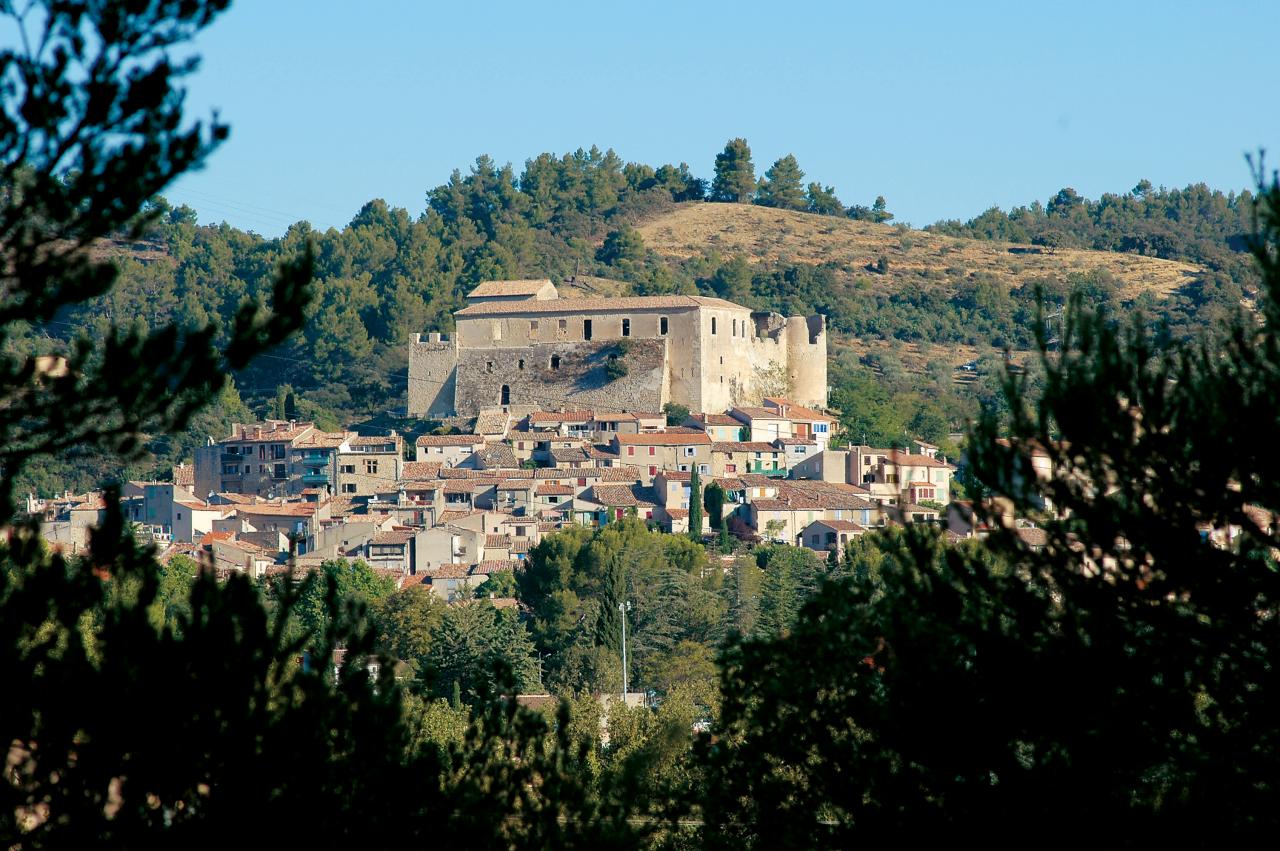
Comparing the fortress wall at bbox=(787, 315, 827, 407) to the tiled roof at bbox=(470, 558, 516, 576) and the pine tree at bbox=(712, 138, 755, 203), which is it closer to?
the tiled roof at bbox=(470, 558, 516, 576)

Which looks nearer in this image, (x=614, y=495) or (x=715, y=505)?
(x=715, y=505)

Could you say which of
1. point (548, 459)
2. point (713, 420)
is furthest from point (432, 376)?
point (713, 420)

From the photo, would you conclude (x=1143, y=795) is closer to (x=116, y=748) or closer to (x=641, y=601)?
(x=116, y=748)

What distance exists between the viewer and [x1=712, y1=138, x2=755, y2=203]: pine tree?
11369 centimetres

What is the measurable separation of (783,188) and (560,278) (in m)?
25.6

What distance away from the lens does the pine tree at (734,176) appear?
114 meters

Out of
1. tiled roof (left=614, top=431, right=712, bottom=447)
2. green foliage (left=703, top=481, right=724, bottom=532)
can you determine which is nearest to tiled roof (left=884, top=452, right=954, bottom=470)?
green foliage (left=703, top=481, right=724, bottom=532)

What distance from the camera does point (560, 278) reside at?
306ft

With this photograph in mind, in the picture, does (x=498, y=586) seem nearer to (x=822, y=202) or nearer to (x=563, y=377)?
(x=563, y=377)

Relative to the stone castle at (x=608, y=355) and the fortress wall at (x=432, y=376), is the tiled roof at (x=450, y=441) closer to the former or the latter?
the stone castle at (x=608, y=355)

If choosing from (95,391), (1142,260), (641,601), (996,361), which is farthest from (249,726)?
(1142,260)

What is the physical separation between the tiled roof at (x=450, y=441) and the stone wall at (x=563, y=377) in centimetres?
337

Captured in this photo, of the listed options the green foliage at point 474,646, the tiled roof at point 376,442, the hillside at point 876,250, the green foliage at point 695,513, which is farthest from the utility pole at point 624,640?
the hillside at point 876,250

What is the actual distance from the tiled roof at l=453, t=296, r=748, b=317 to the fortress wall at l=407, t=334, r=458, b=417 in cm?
139
